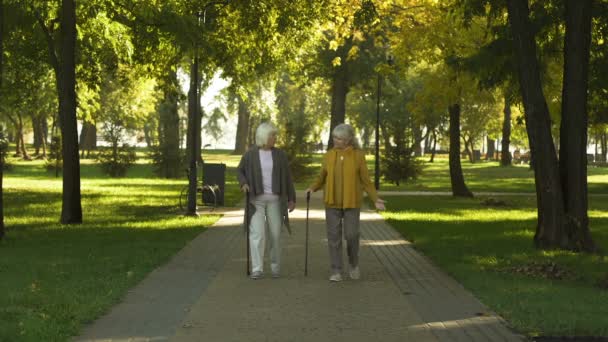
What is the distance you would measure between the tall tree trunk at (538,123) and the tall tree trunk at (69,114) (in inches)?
358

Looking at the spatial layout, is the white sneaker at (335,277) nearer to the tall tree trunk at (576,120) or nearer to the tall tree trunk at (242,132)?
the tall tree trunk at (576,120)

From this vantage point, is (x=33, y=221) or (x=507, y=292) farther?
(x=33, y=221)

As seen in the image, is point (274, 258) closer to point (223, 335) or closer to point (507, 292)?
point (507, 292)

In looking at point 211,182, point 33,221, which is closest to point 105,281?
point 33,221

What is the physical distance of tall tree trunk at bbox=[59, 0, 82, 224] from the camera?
62.6ft

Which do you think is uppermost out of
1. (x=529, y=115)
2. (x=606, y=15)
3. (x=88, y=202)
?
(x=606, y=15)

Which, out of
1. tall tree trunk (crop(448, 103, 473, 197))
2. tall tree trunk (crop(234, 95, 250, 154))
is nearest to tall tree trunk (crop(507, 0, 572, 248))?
tall tree trunk (crop(448, 103, 473, 197))

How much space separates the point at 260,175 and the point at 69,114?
9338mm

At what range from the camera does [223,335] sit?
7.46m

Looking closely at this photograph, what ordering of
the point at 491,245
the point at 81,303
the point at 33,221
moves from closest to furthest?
the point at 81,303, the point at 491,245, the point at 33,221

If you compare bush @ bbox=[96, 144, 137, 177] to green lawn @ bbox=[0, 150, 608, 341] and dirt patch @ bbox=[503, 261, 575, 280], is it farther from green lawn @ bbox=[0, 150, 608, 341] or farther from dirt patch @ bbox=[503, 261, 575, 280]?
dirt patch @ bbox=[503, 261, 575, 280]

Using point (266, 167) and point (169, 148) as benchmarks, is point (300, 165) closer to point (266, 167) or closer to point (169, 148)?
point (169, 148)

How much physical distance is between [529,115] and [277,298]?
6.21m

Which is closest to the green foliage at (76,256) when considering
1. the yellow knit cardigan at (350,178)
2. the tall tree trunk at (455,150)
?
the yellow knit cardigan at (350,178)
